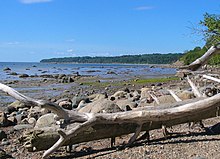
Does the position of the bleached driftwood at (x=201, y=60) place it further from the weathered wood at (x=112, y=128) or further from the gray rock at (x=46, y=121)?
the gray rock at (x=46, y=121)

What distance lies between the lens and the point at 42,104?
698 cm

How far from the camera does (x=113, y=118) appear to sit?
740 centimetres

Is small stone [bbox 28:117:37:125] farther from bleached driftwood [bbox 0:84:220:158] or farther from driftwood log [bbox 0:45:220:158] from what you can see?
bleached driftwood [bbox 0:84:220:158]

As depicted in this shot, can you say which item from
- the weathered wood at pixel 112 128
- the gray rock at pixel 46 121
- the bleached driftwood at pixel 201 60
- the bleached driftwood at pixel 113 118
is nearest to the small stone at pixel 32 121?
the gray rock at pixel 46 121

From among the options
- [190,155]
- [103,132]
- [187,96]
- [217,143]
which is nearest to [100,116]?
[103,132]

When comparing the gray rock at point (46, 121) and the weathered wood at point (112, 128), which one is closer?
the weathered wood at point (112, 128)

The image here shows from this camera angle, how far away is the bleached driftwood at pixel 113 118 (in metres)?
7.13

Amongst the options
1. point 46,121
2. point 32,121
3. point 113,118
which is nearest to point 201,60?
point 113,118

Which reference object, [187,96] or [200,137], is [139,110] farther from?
[187,96]

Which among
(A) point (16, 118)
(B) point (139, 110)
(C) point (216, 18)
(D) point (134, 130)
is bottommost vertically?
(A) point (16, 118)

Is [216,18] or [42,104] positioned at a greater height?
[216,18]

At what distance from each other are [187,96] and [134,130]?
5.95 metres

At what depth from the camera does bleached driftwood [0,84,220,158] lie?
7133 mm

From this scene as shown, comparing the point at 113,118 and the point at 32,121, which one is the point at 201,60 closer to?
the point at 113,118
